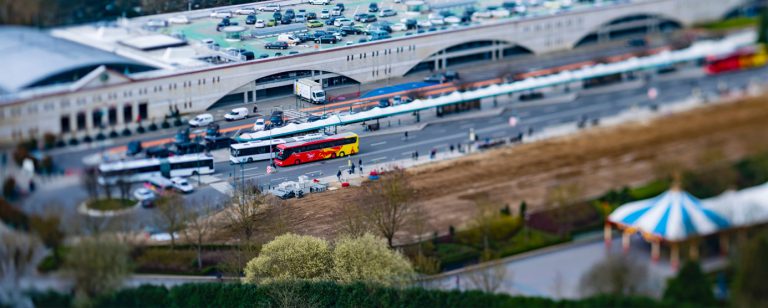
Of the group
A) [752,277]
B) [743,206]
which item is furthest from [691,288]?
[743,206]

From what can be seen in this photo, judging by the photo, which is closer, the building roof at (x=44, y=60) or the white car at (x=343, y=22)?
the white car at (x=343, y=22)

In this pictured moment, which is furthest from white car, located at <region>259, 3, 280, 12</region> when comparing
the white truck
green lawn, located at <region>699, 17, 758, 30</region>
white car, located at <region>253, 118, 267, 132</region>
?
green lawn, located at <region>699, 17, 758, 30</region>

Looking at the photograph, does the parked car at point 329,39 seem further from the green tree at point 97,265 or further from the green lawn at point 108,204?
the green lawn at point 108,204

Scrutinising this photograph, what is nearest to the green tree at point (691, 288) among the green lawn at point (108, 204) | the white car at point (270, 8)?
the white car at point (270, 8)

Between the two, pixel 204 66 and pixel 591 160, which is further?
pixel 591 160

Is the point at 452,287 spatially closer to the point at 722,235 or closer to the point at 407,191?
the point at 407,191

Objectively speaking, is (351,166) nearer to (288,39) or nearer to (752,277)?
(288,39)

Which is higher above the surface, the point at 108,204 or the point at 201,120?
the point at 201,120
